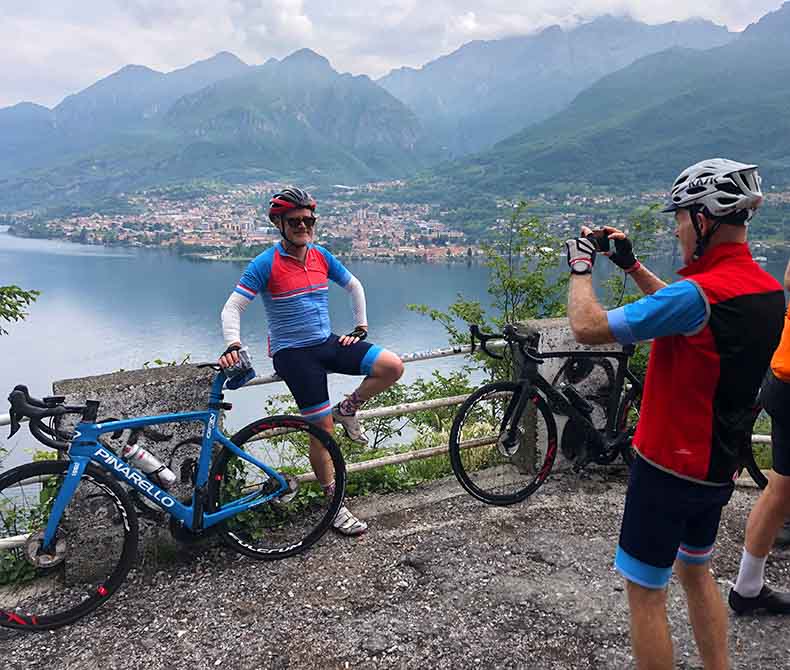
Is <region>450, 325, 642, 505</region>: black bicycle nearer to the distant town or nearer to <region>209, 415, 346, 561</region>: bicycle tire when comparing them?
<region>209, 415, 346, 561</region>: bicycle tire

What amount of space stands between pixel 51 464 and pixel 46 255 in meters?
95.7

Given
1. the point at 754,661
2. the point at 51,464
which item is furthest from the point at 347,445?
the point at 754,661

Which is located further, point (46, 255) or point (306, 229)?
point (46, 255)

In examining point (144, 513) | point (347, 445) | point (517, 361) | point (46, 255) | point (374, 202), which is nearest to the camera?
point (144, 513)

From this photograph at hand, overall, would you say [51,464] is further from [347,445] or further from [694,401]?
[347,445]

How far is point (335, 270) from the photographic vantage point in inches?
141

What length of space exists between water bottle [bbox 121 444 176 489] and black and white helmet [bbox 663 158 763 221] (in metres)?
2.62

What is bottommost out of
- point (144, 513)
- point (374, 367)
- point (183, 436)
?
point (144, 513)

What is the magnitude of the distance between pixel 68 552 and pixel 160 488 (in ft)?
1.72

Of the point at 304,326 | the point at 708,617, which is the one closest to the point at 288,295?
the point at 304,326

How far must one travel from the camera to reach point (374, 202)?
133000 mm

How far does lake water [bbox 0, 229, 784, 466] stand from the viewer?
3244 cm

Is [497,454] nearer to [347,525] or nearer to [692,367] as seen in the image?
[347,525]

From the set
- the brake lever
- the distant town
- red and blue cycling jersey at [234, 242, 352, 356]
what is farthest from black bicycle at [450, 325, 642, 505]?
the distant town
